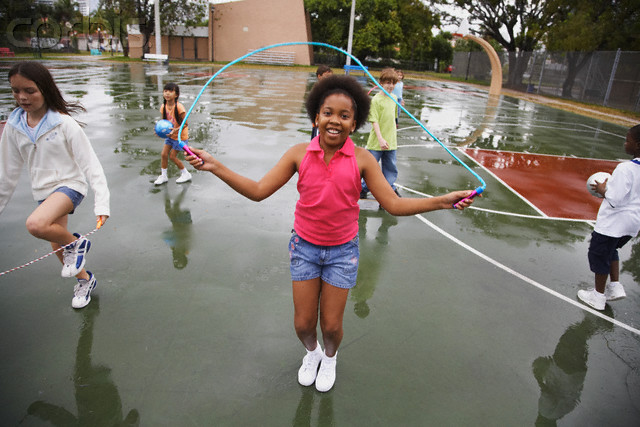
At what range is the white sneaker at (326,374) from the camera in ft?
9.70

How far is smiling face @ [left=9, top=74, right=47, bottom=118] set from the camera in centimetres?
309

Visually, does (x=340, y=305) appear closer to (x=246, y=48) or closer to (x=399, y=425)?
(x=399, y=425)

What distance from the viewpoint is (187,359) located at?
319cm

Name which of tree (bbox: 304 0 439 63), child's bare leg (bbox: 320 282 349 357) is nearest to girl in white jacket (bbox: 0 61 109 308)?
child's bare leg (bbox: 320 282 349 357)

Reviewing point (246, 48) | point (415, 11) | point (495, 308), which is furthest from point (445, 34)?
point (495, 308)

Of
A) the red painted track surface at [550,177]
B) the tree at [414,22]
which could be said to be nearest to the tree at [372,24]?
the tree at [414,22]

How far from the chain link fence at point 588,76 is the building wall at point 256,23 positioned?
21.4 metres

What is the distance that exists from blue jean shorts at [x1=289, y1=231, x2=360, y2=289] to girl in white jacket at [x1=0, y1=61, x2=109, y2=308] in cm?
162

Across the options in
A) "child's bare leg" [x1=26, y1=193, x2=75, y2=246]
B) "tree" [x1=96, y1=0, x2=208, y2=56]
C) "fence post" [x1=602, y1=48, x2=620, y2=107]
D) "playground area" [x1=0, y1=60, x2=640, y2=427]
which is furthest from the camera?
"tree" [x1=96, y1=0, x2=208, y2=56]

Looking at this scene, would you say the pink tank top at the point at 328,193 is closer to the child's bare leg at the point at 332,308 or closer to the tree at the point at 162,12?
the child's bare leg at the point at 332,308

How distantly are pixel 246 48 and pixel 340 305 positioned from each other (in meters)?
47.3

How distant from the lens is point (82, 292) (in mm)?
3781

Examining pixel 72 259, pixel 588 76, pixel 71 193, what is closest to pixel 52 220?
pixel 71 193

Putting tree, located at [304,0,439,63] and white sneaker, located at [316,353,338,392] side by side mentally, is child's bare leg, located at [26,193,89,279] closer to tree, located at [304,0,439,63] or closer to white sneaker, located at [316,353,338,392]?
white sneaker, located at [316,353,338,392]
